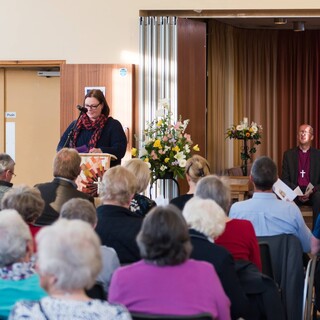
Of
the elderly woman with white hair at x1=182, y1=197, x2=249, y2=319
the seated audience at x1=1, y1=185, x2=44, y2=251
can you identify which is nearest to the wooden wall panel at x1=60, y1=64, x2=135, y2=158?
the seated audience at x1=1, y1=185, x2=44, y2=251

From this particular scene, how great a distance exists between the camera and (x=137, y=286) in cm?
293

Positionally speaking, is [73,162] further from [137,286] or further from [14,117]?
[14,117]

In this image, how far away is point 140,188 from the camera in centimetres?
521

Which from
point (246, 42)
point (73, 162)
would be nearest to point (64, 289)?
Result: point (73, 162)

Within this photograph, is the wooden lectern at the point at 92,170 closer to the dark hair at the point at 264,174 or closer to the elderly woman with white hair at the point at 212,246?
the dark hair at the point at 264,174

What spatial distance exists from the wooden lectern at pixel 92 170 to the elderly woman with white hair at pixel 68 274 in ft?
11.8

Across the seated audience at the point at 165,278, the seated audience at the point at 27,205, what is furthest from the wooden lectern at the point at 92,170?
the seated audience at the point at 165,278

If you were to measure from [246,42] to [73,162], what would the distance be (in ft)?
23.2

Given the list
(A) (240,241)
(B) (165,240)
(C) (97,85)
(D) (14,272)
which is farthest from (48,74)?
(B) (165,240)

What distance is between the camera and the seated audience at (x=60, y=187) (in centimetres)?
495

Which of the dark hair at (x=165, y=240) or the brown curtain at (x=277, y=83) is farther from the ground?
the brown curtain at (x=277, y=83)

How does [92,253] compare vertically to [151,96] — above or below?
below

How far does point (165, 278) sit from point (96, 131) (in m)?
4.21

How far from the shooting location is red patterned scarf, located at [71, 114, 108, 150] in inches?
276
